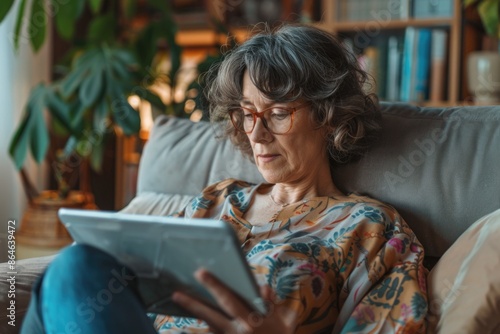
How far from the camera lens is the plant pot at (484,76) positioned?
2.65 metres

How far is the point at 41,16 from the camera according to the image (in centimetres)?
251

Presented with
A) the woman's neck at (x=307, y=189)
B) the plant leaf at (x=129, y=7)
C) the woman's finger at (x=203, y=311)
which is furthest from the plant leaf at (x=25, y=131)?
the woman's finger at (x=203, y=311)

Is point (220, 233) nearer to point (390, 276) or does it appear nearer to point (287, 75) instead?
point (390, 276)

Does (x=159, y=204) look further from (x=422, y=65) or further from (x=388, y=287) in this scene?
(x=422, y=65)

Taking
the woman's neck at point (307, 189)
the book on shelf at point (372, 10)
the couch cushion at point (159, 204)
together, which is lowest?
the couch cushion at point (159, 204)

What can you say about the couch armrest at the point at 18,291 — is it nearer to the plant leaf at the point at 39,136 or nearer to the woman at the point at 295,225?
the woman at the point at 295,225

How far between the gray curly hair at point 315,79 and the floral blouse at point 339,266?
0.15 metres

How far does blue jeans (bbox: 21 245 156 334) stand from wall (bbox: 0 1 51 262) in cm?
198

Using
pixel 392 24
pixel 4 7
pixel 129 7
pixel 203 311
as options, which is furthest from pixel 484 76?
pixel 203 311

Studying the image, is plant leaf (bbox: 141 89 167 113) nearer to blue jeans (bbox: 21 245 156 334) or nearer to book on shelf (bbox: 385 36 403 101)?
book on shelf (bbox: 385 36 403 101)

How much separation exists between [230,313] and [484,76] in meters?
1.91

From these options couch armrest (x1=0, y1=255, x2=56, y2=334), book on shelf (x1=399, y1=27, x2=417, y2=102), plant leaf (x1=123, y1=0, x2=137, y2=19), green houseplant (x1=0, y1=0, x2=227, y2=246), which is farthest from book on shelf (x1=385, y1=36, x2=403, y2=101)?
couch armrest (x1=0, y1=255, x2=56, y2=334)

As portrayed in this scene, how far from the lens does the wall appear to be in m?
3.02

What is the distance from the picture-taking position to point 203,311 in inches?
42.9
